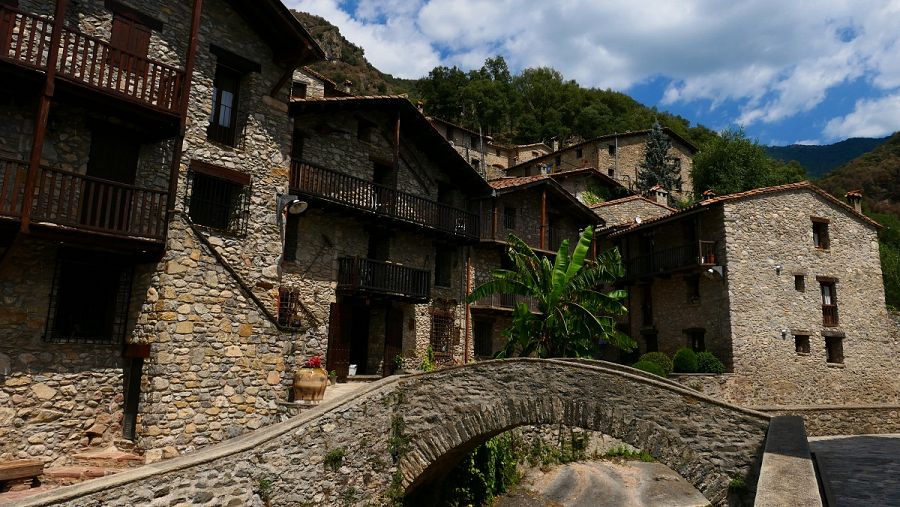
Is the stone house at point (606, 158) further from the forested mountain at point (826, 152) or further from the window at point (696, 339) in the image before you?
the forested mountain at point (826, 152)

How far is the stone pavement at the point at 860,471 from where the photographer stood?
852 cm

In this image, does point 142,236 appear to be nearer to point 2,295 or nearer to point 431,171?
point 2,295

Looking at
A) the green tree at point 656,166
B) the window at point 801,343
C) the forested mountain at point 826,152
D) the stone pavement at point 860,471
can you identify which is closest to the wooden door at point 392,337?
the stone pavement at point 860,471

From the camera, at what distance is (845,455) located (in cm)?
1325

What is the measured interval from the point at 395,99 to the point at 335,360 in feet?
32.2

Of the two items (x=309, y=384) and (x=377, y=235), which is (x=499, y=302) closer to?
(x=377, y=235)

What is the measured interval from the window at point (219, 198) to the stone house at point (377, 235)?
2.38 meters

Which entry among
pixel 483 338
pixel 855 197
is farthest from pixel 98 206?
pixel 855 197

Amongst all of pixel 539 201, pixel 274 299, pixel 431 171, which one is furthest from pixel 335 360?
pixel 539 201

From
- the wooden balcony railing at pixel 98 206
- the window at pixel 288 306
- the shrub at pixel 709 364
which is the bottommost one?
the shrub at pixel 709 364

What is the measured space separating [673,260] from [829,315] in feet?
24.7

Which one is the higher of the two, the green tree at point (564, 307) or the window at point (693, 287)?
the window at point (693, 287)

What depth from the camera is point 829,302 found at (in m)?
27.5

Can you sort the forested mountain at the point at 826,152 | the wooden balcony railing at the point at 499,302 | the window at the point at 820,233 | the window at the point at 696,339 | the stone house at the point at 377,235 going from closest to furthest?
the stone house at the point at 377,235 < the wooden balcony railing at the point at 499,302 < the window at the point at 696,339 < the window at the point at 820,233 < the forested mountain at the point at 826,152
